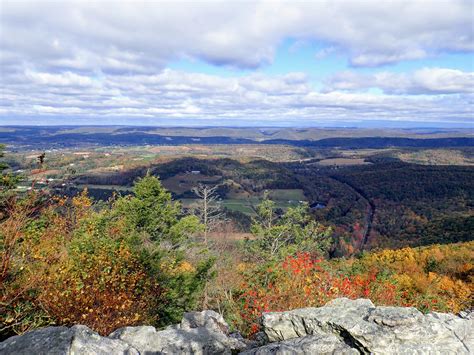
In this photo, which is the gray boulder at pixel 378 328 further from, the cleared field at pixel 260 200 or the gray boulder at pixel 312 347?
the cleared field at pixel 260 200

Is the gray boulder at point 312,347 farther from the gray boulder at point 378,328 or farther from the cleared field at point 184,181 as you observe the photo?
the cleared field at point 184,181

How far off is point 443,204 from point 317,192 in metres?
53.7

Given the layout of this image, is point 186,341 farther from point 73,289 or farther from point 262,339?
point 73,289

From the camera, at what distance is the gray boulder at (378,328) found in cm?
791

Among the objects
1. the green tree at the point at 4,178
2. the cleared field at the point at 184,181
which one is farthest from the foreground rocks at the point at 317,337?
the cleared field at the point at 184,181

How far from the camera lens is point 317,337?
8.13 meters

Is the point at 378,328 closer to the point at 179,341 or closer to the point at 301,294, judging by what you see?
the point at 301,294

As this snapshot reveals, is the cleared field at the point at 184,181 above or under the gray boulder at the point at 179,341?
under

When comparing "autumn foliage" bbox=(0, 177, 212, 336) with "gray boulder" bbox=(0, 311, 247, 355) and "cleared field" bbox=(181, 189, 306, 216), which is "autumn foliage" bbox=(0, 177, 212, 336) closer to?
"gray boulder" bbox=(0, 311, 247, 355)

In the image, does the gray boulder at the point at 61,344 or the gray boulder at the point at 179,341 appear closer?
the gray boulder at the point at 61,344

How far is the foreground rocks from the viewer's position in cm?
788

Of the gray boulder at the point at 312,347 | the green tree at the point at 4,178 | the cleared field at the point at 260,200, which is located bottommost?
the cleared field at the point at 260,200

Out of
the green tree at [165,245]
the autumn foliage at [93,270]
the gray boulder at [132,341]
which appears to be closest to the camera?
the gray boulder at [132,341]

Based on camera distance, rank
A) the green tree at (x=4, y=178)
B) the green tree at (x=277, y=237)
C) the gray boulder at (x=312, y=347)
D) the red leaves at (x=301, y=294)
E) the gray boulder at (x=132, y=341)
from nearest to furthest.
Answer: the gray boulder at (x=312, y=347)
the gray boulder at (x=132, y=341)
the red leaves at (x=301, y=294)
the green tree at (x=4, y=178)
the green tree at (x=277, y=237)
